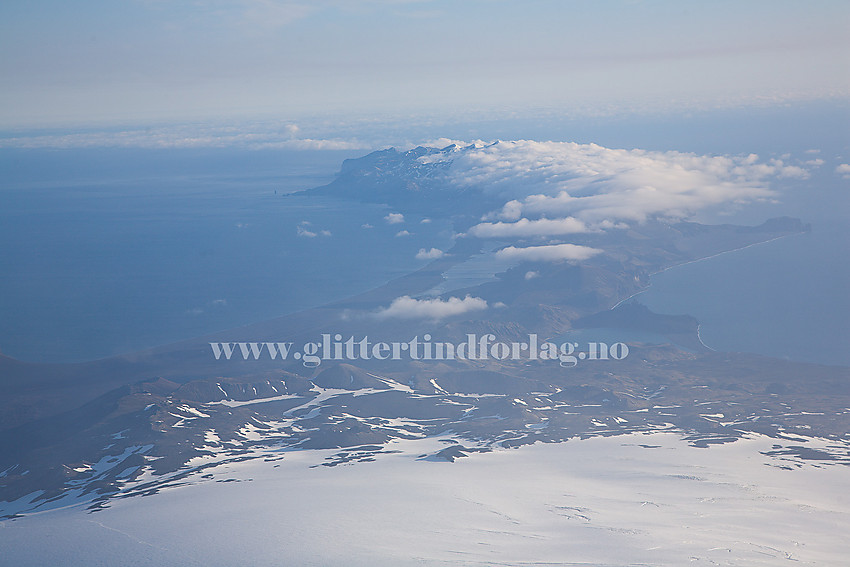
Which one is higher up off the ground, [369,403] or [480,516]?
[480,516]

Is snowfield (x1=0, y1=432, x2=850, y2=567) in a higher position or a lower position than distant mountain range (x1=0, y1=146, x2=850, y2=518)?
higher

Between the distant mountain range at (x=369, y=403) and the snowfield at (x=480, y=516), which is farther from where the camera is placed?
the distant mountain range at (x=369, y=403)

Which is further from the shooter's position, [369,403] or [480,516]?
[369,403]

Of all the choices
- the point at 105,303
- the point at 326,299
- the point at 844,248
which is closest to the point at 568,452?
the point at 326,299

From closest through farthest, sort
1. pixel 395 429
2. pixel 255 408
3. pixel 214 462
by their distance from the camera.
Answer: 1. pixel 214 462
2. pixel 395 429
3. pixel 255 408

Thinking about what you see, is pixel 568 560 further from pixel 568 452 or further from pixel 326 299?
pixel 326 299

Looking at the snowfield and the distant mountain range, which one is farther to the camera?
the distant mountain range

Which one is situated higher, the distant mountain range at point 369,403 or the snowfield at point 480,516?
the snowfield at point 480,516

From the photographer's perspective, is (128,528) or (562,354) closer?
(128,528)

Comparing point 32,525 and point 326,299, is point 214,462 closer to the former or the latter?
point 32,525

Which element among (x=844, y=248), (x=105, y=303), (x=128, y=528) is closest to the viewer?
(x=128, y=528)
